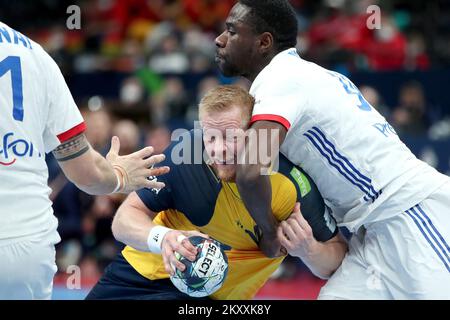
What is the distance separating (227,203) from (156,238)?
0.45m

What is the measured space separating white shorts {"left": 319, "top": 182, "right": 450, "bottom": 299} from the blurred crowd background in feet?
16.6

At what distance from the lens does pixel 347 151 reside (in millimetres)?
4352

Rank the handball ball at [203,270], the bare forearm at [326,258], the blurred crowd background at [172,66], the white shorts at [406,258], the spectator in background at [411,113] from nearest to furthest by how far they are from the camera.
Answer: the handball ball at [203,270]
the white shorts at [406,258]
the bare forearm at [326,258]
the blurred crowd background at [172,66]
the spectator in background at [411,113]

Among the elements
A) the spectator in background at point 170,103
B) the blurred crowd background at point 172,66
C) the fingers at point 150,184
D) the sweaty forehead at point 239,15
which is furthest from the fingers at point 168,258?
the spectator in background at point 170,103

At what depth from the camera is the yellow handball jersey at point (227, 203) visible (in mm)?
4402

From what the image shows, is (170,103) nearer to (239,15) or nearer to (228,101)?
(239,15)

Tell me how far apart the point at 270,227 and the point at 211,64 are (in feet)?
27.2

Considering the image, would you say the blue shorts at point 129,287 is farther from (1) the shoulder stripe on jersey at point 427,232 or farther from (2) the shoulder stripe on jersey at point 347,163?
(1) the shoulder stripe on jersey at point 427,232

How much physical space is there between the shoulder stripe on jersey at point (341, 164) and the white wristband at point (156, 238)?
0.90 meters

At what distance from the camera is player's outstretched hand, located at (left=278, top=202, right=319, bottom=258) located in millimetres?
4312

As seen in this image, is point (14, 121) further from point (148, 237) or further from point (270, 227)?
point (270, 227)

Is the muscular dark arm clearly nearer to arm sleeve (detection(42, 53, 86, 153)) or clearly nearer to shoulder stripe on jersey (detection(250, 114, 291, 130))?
shoulder stripe on jersey (detection(250, 114, 291, 130))

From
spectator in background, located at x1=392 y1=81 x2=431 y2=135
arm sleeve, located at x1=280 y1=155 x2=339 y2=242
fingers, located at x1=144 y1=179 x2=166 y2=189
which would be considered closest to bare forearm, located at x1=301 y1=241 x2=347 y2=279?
arm sleeve, located at x1=280 y1=155 x2=339 y2=242
